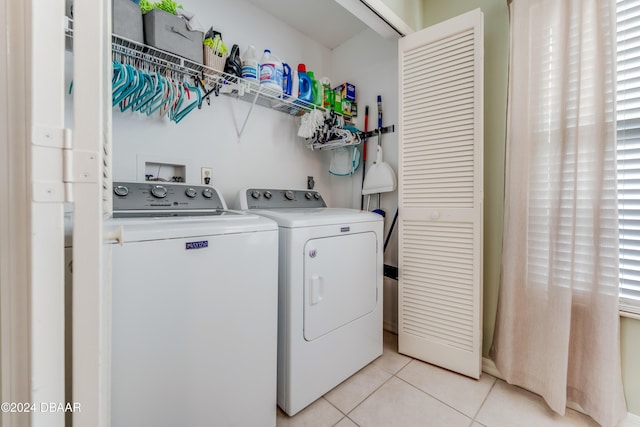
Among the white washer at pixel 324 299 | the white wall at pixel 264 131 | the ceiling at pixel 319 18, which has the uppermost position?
the ceiling at pixel 319 18

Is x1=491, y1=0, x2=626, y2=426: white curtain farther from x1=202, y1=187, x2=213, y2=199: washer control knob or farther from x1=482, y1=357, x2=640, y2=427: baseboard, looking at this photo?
x1=202, y1=187, x2=213, y2=199: washer control knob

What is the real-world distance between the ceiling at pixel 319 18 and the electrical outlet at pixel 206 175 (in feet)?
4.71

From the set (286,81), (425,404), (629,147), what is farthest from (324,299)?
(629,147)

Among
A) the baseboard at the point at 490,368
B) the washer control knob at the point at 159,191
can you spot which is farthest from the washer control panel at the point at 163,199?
the baseboard at the point at 490,368

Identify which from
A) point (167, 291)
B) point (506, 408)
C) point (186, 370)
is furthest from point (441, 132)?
point (186, 370)

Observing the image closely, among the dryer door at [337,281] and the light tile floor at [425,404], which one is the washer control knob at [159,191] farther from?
the light tile floor at [425,404]

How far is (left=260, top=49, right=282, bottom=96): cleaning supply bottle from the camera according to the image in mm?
1827

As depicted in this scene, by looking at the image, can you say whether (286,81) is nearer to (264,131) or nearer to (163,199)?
(264,131)

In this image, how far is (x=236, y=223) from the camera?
3.77 ft

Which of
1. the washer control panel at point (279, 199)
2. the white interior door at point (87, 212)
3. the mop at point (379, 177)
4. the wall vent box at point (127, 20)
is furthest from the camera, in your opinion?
the mop at point (379, 177)

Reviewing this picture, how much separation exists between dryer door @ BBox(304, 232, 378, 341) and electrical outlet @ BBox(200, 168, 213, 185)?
0.99 metres

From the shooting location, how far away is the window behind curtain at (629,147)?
129cm

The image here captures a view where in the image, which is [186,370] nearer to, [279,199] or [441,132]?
[279,199]

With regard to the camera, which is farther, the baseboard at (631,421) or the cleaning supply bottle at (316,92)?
the cleaning supply bottle at (316,92)
